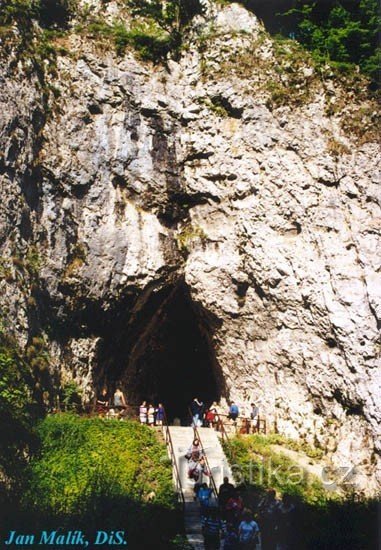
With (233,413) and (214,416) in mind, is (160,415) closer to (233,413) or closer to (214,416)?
(214,416)

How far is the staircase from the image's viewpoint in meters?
11.9

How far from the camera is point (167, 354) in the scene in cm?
2303

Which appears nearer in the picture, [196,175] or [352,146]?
[352,146]

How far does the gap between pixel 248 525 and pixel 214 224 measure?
38.4 feet

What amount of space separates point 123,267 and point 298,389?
253 inches

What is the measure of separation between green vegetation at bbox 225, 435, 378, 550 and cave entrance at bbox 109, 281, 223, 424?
5.23 m

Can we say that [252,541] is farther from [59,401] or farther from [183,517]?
[59,401]

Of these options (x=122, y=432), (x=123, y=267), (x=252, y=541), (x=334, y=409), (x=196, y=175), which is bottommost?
(x=252, y=541)

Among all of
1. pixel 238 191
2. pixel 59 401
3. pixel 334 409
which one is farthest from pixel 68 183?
pixel 334 409

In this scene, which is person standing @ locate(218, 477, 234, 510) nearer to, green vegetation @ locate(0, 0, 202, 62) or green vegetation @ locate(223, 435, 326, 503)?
green vegetation @ locate(223, 435, 326, 503)

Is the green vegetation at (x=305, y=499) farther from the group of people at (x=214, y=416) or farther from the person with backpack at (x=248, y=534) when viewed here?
the group of people at (x=214, y=416)

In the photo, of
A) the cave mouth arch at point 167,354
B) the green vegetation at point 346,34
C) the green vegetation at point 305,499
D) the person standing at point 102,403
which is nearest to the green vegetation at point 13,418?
the person standing at point 102,403

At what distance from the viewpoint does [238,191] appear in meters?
19.6

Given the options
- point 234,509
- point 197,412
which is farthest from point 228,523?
point 197,412
